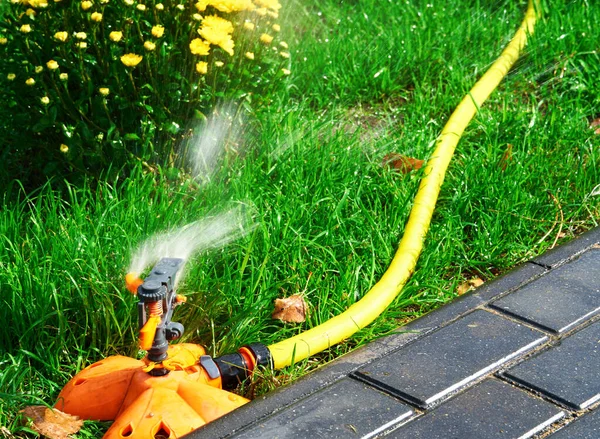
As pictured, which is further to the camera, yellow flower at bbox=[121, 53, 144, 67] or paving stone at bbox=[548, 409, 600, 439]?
yellow flower at bbox=[121, 53, 144, 67]

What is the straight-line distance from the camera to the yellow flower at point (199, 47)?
9.52ft

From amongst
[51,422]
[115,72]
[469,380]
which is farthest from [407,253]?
[51,422]

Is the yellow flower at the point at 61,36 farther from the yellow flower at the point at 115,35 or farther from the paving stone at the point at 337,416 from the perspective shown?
the paving stone at the point at 337,416

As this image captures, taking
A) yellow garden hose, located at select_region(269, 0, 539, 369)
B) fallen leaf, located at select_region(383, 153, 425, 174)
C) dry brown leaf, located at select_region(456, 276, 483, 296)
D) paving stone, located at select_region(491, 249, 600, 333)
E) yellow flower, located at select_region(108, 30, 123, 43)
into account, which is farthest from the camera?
fallen leaf, located at select_region(383, 153, 425, 174)

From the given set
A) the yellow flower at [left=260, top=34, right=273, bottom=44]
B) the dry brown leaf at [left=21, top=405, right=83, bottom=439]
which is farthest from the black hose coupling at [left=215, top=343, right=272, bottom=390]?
the yellow flower at [left=260, top=34, right=273, bottom=44]

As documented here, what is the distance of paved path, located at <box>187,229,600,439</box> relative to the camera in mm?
2213

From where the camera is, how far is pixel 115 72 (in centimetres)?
295

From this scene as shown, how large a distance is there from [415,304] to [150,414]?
1.03 m

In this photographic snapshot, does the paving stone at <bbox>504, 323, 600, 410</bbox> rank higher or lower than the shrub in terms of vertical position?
lower

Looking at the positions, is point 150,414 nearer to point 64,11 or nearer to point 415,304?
point 415,304

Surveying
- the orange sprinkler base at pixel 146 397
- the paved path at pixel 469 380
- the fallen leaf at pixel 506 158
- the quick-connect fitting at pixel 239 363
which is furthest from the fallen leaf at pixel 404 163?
the orange sprinkler base at pixel 146 397

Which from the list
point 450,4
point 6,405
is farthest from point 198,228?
point 450,4

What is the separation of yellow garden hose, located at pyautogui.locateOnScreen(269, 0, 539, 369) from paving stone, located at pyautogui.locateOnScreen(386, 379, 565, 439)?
1.35ft

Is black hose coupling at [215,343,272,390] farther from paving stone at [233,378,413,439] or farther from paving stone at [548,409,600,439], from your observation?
paving stone at [548,409,600,439]
